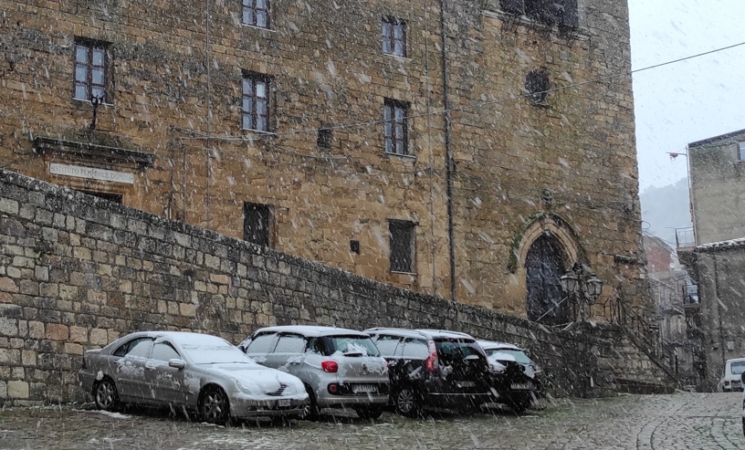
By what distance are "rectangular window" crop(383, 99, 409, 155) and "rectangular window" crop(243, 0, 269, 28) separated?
3868 mm

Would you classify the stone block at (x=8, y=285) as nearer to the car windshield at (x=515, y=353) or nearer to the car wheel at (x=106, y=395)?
the car wheel at (x=106, y=395)

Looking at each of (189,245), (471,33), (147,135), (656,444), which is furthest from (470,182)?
(656,444)

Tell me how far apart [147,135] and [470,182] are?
9.13 m

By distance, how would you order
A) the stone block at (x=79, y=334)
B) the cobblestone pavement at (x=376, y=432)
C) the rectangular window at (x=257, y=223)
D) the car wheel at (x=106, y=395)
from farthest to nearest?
1. the rectangular window at (x=257, y=223)
2. the stone block at (x=79, y=334)
3. the car wheel at (x=106, y=395)
4. the cobblestone pavement at (x=376, y=432)

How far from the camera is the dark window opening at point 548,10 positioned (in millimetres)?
27000

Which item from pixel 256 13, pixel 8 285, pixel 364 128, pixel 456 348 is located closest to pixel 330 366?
pixel 456 348

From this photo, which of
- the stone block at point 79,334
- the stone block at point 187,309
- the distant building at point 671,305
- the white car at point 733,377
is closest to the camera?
the stone block at point 79,334

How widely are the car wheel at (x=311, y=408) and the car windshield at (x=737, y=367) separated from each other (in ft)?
65.6

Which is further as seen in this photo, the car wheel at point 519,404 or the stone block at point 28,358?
the car wheel at point 519,404

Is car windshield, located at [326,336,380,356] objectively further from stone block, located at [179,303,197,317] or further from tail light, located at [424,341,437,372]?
stone block, located at [179,303,197,317]

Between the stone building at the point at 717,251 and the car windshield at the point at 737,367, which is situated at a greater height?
the stone building at the point at 717,251

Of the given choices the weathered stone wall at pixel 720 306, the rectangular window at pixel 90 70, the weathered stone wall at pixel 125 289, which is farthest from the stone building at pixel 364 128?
the weathered stone wall at pixel 720 306

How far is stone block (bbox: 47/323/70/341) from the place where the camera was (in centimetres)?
1252

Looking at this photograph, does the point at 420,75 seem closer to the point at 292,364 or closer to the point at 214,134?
the point at 214,134
